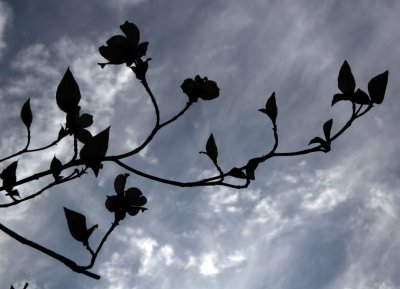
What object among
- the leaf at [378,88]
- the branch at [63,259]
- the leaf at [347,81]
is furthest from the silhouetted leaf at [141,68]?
the leaf at [378,88]

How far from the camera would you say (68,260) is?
1382mm

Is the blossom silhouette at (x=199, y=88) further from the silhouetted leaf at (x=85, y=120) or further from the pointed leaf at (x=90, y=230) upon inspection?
the pointed leaf at (x=90, y=230)

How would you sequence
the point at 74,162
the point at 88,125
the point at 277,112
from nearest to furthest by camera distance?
the point at 74,162, the point at 277,112, the point at 88,125

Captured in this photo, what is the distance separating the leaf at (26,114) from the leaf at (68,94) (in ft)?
1.67

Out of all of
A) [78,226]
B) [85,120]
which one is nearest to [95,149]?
[78,226]

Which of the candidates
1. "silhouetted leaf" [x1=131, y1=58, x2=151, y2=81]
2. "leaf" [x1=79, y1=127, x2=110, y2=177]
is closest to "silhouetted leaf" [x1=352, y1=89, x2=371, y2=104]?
"silhouetted leaf" [x1=131, y1=58, x2=151, y2=81]

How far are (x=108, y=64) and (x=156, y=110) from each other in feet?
1.16

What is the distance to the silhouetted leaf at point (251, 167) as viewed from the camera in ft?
5.84

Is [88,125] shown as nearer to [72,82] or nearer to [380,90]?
[72,82]

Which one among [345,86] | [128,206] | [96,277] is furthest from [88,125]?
[345,86]

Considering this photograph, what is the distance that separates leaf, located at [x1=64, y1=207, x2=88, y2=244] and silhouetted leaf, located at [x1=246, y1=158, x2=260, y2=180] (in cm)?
73

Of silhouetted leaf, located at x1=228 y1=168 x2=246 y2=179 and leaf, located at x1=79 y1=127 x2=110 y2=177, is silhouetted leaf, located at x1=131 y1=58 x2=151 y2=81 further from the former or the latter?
silhouetted leaf, located at x1=228 y1=168 x2=246 y2=179

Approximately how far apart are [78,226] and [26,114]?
0.72 meters

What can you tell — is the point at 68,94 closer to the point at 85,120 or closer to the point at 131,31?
the point at 131,31
